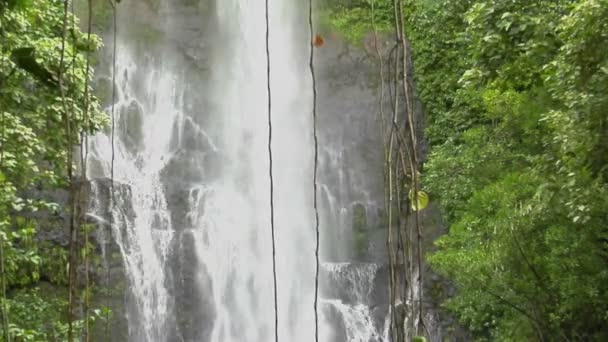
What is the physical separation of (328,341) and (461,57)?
5307 mm

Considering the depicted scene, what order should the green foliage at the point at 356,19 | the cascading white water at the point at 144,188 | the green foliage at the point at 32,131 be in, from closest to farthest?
the green foliage at the point at 32,131, the cascading white water at the point at 144,188, the green foliage at the point at 356,19

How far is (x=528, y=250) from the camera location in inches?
298

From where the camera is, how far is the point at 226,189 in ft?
44.1

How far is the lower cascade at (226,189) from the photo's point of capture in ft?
38.0

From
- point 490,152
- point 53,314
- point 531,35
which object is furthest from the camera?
point 490,152

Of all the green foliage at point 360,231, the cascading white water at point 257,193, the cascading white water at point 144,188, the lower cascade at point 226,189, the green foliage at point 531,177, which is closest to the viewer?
the green foliage at point 531,177

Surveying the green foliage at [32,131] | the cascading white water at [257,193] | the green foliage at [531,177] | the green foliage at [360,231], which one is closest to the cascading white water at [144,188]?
the cascading white water at [257,193]

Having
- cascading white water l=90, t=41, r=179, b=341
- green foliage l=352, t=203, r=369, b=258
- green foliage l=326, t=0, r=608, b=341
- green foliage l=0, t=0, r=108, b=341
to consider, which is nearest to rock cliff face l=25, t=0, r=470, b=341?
green foliage l=352, t=203, r=369, b=258

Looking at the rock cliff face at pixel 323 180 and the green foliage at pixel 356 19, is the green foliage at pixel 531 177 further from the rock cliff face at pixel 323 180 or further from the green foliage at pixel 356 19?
the green foliage at pixel 356 19

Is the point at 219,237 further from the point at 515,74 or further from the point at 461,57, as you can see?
the point at 515,74

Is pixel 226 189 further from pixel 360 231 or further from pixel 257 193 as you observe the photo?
pixel 360 231

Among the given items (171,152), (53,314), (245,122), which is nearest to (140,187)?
(171,152)

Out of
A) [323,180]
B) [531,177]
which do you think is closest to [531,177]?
[531,177]

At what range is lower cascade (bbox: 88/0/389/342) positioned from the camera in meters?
11.6
